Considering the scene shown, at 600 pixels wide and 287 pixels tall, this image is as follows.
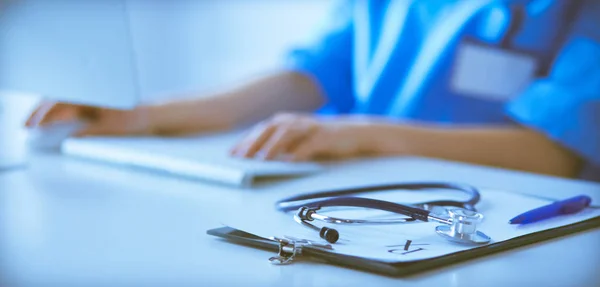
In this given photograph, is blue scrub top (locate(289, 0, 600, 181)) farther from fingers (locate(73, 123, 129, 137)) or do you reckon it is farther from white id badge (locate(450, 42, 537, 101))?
fingers (locate(73, 123, 129, 137))

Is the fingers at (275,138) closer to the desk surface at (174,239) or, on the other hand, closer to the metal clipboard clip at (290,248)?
the desk surface at (174,239)

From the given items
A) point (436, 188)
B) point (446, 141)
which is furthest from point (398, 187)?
point (446, 141)

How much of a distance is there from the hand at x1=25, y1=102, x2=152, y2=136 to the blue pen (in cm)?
60

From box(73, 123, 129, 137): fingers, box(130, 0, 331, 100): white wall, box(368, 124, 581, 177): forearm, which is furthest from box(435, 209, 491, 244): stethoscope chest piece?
box(130, 0, 331, 100): white wall

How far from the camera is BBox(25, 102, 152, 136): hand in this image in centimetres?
92

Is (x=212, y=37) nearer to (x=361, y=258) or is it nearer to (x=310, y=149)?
(x=310, y=149)

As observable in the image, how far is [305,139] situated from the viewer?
81 cm

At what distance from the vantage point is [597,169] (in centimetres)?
99

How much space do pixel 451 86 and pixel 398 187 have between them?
55cm

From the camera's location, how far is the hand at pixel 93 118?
3.02 ft

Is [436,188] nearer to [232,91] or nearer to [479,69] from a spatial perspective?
[479,69]

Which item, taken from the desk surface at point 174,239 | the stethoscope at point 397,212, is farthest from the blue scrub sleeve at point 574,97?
the stethoscope at point 397,212

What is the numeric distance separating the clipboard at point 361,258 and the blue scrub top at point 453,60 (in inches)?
19.8

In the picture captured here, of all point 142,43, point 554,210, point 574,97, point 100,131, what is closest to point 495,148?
point 574,97
